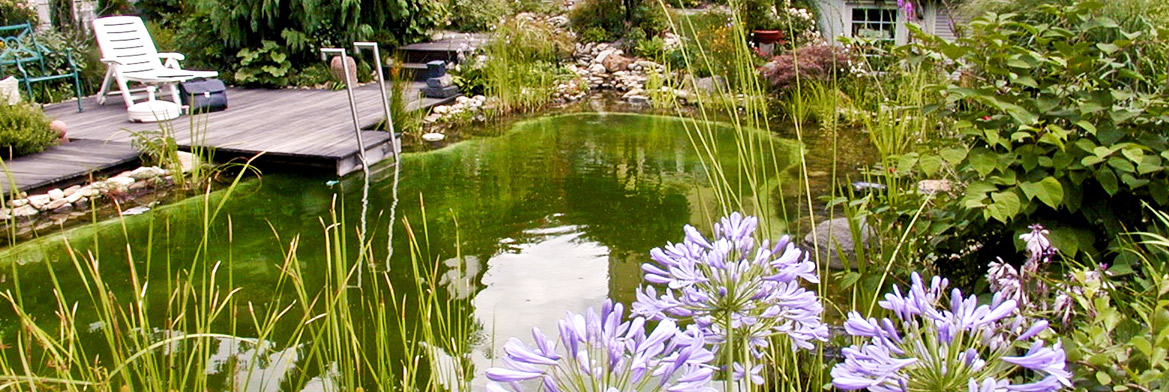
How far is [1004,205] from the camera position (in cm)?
241

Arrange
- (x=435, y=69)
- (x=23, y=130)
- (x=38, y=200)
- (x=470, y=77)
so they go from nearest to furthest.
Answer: (x=38, y=200)
(x=23, y=130)
(x=435, y=69)
(x=470, y=77)

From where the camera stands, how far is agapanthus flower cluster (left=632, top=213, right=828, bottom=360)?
2.92ft

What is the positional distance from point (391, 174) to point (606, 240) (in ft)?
6.47

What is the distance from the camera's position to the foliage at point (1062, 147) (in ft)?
7.98

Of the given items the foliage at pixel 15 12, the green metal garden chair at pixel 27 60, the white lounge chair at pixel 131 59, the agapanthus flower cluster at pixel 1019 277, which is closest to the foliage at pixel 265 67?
the white lounge chair at pixel 131 59

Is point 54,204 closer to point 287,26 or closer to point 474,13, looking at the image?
point 287,26

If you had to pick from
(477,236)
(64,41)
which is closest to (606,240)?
(477,236)

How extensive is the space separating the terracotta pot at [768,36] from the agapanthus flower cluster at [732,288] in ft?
31.4

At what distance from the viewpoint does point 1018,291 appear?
1.47 m

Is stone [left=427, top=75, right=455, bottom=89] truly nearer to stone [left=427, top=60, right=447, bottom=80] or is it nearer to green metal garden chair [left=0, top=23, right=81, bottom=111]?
stone [left=427, top=60, right=447, bottom=80]

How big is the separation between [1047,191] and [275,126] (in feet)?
18.9

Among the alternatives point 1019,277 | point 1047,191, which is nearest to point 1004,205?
point 1047,191

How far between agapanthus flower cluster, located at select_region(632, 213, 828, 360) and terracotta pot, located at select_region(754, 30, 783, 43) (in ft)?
31.4

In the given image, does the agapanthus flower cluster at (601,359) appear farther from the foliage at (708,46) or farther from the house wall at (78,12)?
the house wall at (78,12)
